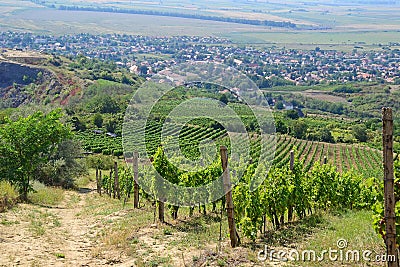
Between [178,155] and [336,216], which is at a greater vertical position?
[178,155]

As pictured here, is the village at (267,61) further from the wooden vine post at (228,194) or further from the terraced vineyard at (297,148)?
the wooden vine post at (228,194)

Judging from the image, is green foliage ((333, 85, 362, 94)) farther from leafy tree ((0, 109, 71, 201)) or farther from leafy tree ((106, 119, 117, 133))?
leafy tree ((0, 109, 71, 201))

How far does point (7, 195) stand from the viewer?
1370 centimetres

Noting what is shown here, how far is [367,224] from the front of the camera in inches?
388

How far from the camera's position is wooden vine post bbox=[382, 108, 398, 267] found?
5863 millimetres

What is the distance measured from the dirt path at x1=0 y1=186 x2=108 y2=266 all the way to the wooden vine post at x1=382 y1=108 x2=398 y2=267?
5085 mm

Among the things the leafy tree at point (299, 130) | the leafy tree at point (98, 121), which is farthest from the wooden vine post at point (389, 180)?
the leafy tree at point (98, 121)

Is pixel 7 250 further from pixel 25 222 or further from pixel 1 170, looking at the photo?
pixel 1 170

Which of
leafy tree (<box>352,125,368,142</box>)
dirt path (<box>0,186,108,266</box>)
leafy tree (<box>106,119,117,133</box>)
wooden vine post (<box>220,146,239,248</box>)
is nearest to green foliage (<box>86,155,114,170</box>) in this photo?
leafy tree (<box>106,119,117,133</box>)

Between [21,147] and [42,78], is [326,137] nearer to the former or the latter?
[21,147]

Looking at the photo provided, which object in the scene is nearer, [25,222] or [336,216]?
[25,222]

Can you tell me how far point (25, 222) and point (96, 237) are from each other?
2.09 m

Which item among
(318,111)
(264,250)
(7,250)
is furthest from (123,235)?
(318,111)

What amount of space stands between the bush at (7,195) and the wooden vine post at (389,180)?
990 cm
